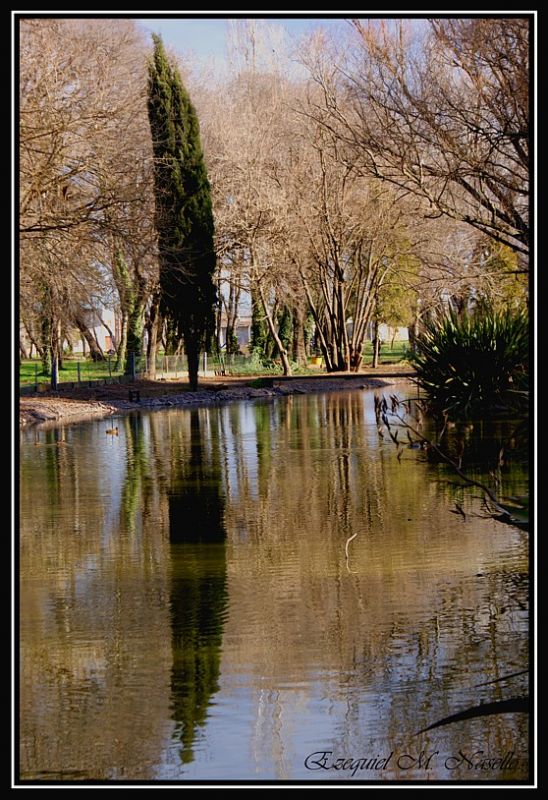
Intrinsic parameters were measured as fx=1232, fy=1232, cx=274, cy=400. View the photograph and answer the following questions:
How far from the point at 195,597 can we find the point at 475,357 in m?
14.9

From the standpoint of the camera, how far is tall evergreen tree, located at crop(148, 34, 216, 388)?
121 feet

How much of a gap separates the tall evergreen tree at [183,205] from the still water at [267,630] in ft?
73.0

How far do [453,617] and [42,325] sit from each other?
3449cm

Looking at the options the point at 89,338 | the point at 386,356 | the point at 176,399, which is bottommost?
the point at 176,399

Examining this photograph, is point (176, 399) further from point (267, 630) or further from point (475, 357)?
point (267, 630)

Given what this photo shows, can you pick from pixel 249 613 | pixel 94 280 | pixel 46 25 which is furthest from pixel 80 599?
pixel 94 280

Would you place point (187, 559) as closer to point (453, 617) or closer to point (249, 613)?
point (249, 613)

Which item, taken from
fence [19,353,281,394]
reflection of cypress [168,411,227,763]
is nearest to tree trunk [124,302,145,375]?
fence [19,353,281,394]

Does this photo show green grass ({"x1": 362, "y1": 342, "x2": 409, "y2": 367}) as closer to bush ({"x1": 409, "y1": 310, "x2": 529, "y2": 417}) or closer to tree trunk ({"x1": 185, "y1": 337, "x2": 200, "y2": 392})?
tree trunk ({"x1": 185, "y1": 337, "x2": 200, "y2": 392})

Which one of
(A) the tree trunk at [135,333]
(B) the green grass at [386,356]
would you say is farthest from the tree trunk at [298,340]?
(A) the tree trunk at [135,333]

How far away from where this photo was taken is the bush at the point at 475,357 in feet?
74.4

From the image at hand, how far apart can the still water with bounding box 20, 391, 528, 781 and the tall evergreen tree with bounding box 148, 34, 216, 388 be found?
22.2 m

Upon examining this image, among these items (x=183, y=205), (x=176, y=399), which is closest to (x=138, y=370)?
(x=183, y=205)

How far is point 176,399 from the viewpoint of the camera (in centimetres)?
3491
